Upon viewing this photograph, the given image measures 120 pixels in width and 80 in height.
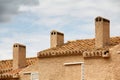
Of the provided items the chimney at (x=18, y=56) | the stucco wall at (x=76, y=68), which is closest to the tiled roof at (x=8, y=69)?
the chimney at (x=18, y=56)

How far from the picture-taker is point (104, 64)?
30.8 meters

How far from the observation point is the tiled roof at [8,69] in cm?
3864

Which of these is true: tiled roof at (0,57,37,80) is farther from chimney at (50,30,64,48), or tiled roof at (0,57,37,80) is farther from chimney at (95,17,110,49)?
chimney at (95,17,110,49)

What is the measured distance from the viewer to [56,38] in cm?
3738

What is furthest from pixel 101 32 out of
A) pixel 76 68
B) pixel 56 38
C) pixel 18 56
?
pixel 18 56

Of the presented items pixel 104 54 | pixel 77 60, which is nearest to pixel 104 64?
pixel 104 54

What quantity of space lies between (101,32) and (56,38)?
5936mm

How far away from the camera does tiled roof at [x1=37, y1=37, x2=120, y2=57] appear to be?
33.7 m

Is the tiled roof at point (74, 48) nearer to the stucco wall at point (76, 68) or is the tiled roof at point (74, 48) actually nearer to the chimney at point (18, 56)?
the stucco wall at point (76, 68)

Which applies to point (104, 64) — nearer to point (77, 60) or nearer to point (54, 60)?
point (77, 60)

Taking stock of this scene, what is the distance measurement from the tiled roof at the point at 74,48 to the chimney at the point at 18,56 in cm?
468

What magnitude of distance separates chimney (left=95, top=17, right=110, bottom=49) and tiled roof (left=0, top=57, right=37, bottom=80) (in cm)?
953

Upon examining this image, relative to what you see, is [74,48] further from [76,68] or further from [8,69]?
[8,69]

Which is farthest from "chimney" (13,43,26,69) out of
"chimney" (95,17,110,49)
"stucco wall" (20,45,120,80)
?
"chimney" (95,17,110,49)
